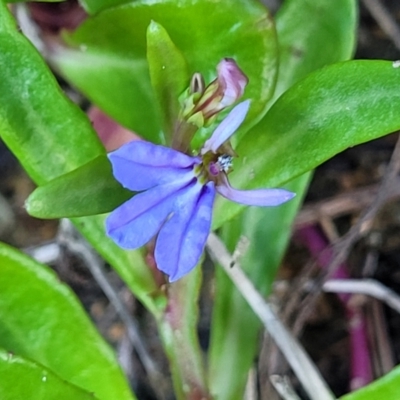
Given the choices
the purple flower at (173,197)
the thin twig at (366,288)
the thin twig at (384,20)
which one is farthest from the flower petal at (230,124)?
the thin twig at (384,20)

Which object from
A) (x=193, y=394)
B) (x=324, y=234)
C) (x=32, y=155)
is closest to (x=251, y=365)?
(x=193, y=394)

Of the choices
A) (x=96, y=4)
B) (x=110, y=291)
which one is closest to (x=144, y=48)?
(x=96, y=4)

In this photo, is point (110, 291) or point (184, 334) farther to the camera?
point (110, 291)

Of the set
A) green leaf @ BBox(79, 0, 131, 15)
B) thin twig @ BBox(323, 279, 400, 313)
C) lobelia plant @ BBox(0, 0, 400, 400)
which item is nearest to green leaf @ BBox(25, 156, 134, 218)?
lobelia plant @ BBox(0, 0, 400, 400)

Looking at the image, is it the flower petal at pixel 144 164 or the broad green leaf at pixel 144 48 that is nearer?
the flower petal at pixel 144 164

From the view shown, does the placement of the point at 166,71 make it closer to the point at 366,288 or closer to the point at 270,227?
the point at 270,227

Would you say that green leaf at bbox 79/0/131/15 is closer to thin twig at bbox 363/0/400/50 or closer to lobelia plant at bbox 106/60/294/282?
lobelia plant at bbox 106/60/294/282

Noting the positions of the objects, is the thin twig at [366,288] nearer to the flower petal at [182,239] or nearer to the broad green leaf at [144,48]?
the broad green leaf at [144,48]
